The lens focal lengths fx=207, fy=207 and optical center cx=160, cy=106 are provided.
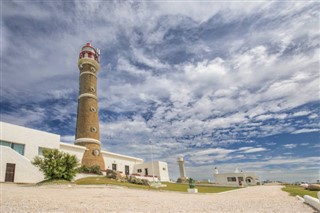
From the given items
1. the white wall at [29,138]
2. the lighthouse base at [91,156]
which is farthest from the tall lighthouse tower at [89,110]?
the white wall at [29,138]

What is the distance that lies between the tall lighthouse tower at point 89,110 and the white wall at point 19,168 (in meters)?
10.1

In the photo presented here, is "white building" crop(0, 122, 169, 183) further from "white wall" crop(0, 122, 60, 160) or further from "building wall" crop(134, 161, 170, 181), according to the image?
"building wall" crop(134, 161, 170, 181)

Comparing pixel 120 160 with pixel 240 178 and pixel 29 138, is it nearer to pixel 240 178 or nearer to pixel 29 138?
pixel 29 138

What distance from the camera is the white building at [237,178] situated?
4692 centimetres

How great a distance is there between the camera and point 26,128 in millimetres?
26844

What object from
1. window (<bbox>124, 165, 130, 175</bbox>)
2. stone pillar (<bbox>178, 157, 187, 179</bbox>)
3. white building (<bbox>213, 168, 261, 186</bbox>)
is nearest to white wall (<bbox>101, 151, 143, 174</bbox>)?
window (<bbox>124, 165, 130, 175</bbox>)

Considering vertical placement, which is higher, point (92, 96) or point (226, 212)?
point (92, 96)

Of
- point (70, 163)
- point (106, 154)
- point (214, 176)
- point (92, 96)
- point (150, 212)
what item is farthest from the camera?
point (214, 176)

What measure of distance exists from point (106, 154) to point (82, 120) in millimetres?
9052

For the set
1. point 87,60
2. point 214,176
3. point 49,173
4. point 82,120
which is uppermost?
point 87,60

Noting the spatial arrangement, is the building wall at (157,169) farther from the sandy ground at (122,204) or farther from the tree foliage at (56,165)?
the sandy ground at (122,204)

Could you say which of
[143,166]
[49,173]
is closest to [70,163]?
[49,173]

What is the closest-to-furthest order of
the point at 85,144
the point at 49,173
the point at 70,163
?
the point at 49,173 → the point at 70,163 → the point at 85,144

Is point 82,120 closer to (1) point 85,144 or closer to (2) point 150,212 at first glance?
(1) point 85,144
